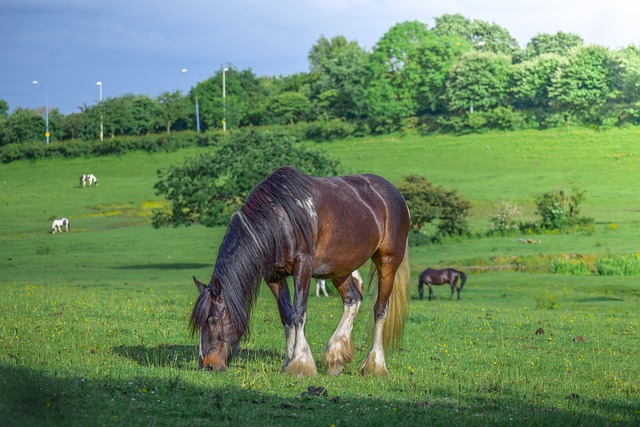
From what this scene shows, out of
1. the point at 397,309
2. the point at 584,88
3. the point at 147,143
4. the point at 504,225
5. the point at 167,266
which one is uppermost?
the point at 584,88

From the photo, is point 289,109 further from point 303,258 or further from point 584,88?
point 303,258

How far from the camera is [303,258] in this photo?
10.1 meters

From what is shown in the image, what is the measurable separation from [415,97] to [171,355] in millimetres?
82578

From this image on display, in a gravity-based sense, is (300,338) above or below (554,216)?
above

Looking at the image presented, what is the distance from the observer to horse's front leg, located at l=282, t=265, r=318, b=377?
10.1 meters

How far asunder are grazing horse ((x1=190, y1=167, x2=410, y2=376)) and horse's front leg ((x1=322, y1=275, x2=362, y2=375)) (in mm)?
11

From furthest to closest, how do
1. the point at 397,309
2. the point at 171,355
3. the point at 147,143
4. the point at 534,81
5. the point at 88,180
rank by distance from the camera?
the point at 147,143 < the point at 534,81 < the point at 88,180 < the point at 397,309 < the point at 171,355

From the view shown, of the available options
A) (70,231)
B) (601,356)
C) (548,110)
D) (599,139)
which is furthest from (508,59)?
(601,356)

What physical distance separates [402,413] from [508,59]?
87.2m

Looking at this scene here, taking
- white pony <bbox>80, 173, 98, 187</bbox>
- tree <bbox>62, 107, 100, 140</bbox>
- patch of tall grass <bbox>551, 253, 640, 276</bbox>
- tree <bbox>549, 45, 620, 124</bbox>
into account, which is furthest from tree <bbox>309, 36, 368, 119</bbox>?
patch of tall grass <bbox>551, 253, 640, 276</bbox>

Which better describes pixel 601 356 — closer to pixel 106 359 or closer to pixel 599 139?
pixel 106 359

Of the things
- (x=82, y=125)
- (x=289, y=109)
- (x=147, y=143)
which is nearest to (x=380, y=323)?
(x=147, y=143)

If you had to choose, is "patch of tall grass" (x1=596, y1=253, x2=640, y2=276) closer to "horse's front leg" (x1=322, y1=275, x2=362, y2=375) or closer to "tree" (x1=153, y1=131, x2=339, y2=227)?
"tree" (x1=153, y1=131, x2=339, y2=227)

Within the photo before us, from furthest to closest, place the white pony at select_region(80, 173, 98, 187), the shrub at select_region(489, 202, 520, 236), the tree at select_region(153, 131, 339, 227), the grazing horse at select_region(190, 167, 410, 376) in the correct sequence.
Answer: the white pony at select_region(80, 173, 98, 187)
the shrub at select_region(489, 202, 520, 236)
the tree at select_region(153, 131, 339, 227)
the grazing horse at select_region(190, 167, 410, 376)
